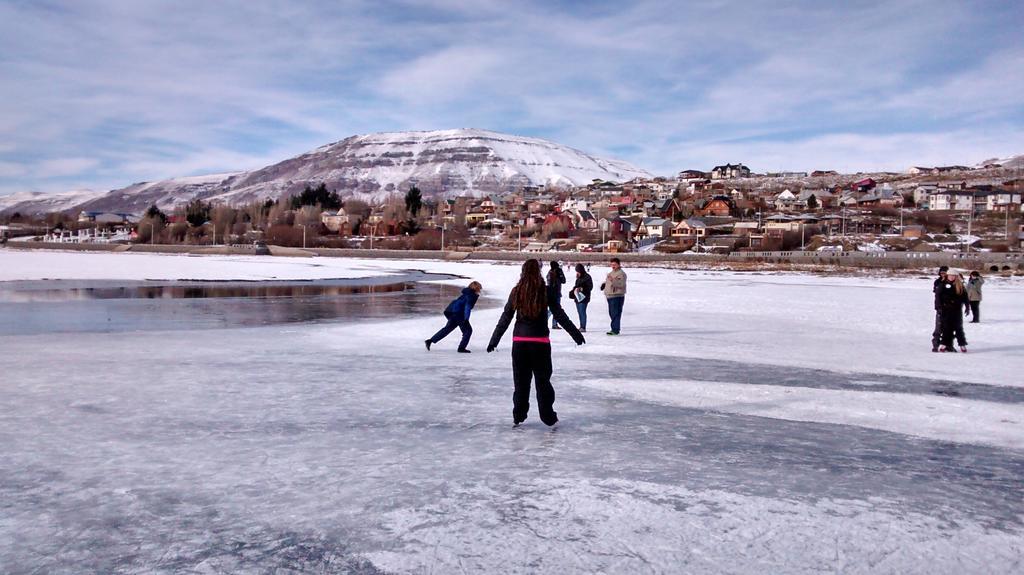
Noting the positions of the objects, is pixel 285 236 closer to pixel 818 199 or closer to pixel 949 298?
pixel 818 199

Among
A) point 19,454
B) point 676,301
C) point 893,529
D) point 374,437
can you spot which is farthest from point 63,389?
point 676,301

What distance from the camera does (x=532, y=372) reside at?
7438 millimetres

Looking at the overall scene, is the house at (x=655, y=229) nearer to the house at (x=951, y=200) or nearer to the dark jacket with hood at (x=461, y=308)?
the house at (x=951, y=200)

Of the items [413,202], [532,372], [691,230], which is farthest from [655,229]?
[532,372]

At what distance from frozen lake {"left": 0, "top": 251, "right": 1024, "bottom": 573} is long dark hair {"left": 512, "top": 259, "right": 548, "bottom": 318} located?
1.21 meters

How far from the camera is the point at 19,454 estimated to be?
628 centimetres

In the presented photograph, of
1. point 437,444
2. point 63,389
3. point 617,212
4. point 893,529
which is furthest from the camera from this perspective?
point 617,212

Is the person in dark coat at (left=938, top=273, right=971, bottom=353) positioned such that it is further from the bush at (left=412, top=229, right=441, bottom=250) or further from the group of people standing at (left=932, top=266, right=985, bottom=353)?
the bush at (left=412, top=229, right=441, bottom=250)

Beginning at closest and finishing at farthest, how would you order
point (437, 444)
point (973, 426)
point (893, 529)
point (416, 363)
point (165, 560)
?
1. point (165, 560)
2. point (893, 529)
3. point (437, 444)
4. point (973, 426)
5. point (416, 363)

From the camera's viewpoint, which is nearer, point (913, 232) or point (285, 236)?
point (913, 232)

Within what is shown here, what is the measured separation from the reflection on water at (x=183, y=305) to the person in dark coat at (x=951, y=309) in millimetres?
12934

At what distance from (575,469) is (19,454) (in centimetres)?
463

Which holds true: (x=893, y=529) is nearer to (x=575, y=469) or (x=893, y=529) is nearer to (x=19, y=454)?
(x=575, y=469)

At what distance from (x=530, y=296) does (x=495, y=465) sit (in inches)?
66.8
